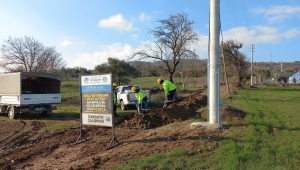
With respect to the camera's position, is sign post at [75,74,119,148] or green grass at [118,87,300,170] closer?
green grass at [118,87,300,170]

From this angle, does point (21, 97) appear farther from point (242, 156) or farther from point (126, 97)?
point (242, 156)

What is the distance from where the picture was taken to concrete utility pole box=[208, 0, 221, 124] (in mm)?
9625

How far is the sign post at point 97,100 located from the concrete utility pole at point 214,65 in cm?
335

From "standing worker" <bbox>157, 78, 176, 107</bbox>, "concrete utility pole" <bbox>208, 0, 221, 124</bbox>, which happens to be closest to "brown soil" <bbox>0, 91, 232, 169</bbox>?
"concrete utility pole" <bbox>208, 0, 221, 124</bbox>

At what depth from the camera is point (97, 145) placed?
867 cm

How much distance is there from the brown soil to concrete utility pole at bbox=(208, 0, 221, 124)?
2.86 feet

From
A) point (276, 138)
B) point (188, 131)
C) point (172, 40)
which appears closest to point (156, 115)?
point (188, 131)

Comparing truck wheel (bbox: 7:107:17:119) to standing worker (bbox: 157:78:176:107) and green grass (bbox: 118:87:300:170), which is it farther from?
green grass (bbox: 118:87:300:170)

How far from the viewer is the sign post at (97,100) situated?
8742mm

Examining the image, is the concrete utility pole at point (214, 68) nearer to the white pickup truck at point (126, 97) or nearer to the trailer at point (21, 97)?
the white pickup truck at point (126, 97)

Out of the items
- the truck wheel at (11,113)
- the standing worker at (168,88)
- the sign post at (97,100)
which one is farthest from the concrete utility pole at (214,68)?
the truck wheel at (11,113)

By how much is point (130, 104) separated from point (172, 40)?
1044cm

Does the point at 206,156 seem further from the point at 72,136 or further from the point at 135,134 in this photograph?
the point at 72,136

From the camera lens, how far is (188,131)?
9203 millimetres
